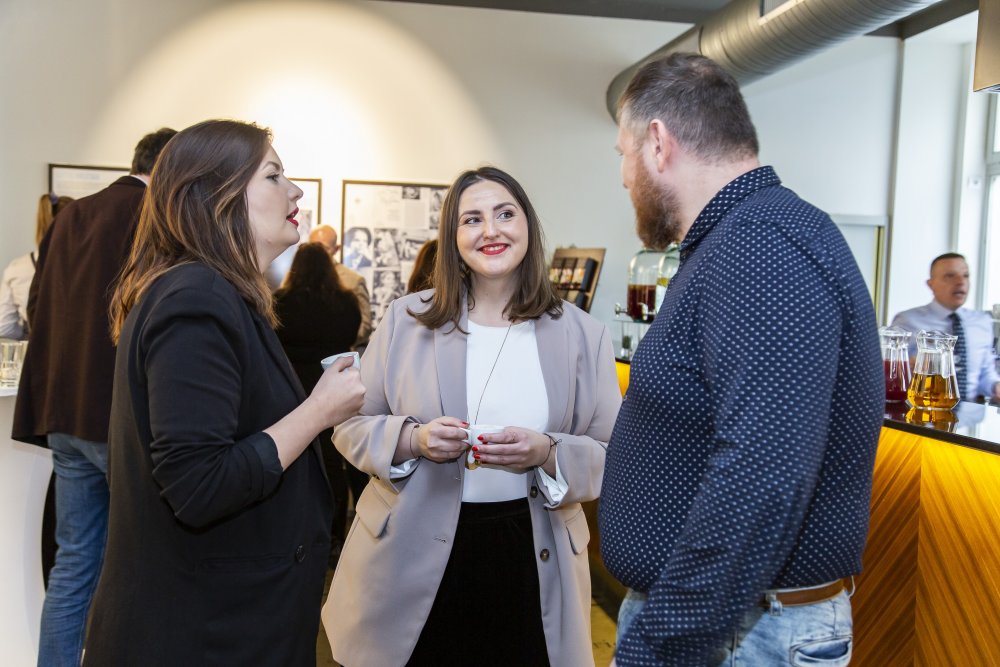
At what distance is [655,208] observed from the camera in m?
1.31

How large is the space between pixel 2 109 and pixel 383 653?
219 inches

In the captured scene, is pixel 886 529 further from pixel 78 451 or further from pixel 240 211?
pixel 78 451

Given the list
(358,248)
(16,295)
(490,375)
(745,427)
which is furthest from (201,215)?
(358,248)

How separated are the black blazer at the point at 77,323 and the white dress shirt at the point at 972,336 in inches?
131

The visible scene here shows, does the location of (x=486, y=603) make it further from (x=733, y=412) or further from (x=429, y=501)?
(x=733, y=412)

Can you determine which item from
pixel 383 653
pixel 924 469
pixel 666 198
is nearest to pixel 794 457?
pixel 666 198

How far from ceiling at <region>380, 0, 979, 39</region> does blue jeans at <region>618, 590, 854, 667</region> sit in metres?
5.97

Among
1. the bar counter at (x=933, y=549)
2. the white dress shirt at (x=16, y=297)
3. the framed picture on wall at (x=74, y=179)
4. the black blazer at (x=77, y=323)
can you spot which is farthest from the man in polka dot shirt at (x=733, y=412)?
the framed picture on wall at (x=74, y=179)

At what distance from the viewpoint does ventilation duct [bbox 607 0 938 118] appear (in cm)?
406

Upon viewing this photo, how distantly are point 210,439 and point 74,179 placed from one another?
215 inches

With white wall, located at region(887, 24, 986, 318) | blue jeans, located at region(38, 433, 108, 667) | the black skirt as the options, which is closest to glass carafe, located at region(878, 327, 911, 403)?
the black skirt

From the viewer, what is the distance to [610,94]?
6367mm

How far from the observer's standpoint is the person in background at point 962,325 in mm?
3873

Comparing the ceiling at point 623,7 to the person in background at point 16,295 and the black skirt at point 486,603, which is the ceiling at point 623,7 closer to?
the person in background at point 16,295
